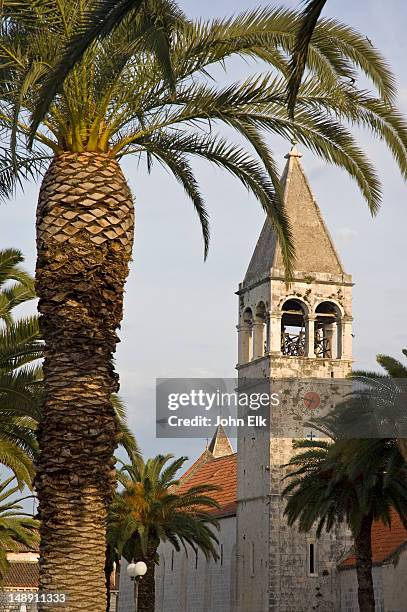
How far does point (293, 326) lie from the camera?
51.5m

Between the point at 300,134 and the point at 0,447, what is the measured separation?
9.95 meters

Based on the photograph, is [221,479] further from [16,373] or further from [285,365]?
[16,373]

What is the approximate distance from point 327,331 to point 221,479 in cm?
1344

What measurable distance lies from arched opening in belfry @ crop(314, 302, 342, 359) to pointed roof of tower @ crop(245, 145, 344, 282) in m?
1.68

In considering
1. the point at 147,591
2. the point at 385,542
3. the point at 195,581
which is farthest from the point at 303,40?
the point at 195,581

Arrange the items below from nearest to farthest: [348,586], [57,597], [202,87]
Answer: [57,597] → [202,87] → [348,586]

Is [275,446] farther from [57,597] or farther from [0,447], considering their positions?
[57,597]

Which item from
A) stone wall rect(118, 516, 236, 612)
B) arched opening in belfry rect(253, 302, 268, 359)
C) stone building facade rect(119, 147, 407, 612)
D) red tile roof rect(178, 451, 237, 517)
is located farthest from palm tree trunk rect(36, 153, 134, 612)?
red tile roof rect(178, 451, 237, 517)

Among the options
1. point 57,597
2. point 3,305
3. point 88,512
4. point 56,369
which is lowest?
point 57,597

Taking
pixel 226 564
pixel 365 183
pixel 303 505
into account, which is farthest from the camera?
pixel 226 564

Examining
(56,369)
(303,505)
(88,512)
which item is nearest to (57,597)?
(88,512)

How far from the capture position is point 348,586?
153 ft

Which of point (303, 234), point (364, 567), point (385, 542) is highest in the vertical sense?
point (303, 234)

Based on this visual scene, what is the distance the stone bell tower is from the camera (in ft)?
154
